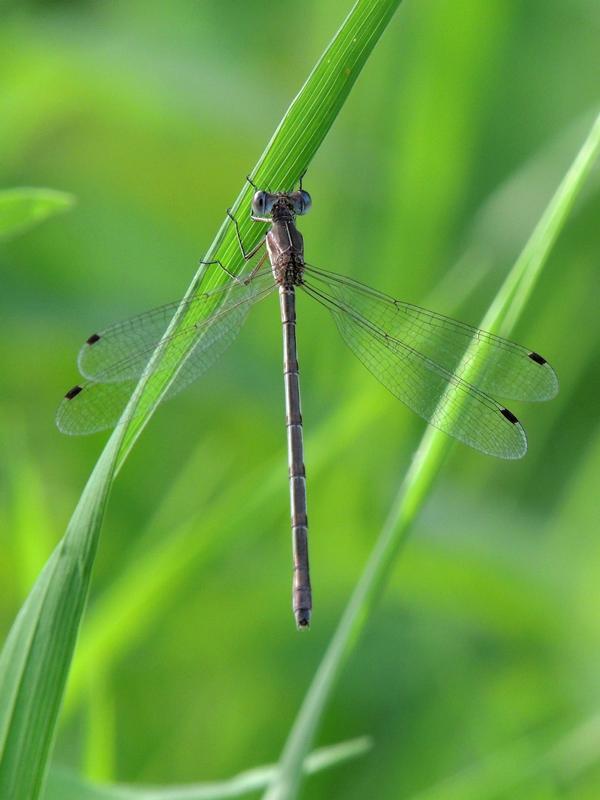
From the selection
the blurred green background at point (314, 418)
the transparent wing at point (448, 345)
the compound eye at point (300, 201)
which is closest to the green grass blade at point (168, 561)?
the blurred green background at point (314, 418)

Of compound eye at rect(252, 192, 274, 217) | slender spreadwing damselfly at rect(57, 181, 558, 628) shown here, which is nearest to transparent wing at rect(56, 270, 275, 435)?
slender spreadwing damselfly at rect(57, 181, 558, 628)

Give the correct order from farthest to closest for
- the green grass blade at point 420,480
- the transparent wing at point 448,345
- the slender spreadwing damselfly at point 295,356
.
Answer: the transparent wing at point 448,345 → the slender spreadwing damselfly at point 295,356 → the green grass blade at point 420,480

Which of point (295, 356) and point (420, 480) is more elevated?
point (295, 356)

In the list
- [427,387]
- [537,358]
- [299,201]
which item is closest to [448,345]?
[427,387]

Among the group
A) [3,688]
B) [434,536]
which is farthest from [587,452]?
[3,688]

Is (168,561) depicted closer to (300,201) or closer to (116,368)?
(116,368)

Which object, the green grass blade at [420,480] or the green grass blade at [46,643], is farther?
the green grass blade at [420,480]

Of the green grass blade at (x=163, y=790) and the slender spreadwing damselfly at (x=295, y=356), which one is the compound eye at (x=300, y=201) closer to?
the slender spreadwing damselfly at (x=295, y=356)
